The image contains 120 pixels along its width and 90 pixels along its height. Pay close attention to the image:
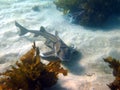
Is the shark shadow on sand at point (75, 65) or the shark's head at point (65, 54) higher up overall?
the shark's head at point (65, 54)

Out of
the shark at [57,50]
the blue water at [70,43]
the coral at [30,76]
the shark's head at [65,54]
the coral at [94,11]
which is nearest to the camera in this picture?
the coral at [30,76]

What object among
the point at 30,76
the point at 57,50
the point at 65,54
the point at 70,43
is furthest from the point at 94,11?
the point at 30,76

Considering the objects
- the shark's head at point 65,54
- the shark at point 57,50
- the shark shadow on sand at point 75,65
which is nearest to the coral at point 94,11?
the shark at point 57,50

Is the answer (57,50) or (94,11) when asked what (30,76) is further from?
(94,11)

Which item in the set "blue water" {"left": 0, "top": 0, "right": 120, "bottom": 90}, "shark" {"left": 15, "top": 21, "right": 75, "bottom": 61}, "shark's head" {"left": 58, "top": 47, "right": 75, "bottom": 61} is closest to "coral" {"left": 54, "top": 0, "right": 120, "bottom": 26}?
"blue water" {"left": 0, "top": 0, "right": 120, "bottom": 90}

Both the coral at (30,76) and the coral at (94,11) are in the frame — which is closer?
the coral at (30,76)

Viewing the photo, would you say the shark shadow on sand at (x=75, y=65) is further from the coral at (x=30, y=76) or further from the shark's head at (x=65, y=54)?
the coral at (x=30, y=76)

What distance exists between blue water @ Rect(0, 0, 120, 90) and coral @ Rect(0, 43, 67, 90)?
35cm

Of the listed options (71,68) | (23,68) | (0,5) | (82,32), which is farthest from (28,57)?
(0,5)

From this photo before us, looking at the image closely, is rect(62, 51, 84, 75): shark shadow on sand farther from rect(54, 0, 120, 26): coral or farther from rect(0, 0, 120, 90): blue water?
rect(54, 0, 120, 26): coral

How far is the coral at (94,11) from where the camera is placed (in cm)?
960

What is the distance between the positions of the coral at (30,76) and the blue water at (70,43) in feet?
1.15

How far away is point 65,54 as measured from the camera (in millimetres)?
6410

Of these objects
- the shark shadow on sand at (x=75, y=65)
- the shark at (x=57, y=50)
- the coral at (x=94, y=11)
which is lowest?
the shark shadow on sand at (x=75, y=65)
